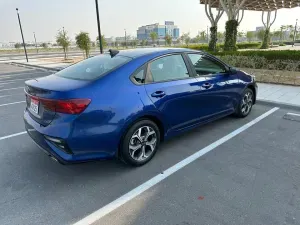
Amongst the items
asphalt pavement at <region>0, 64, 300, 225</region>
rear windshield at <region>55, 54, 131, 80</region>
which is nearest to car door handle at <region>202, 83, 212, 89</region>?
asphalt pavement at <region>0, 64, 300, 225</region>

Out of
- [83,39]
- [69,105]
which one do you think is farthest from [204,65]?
[83,39]

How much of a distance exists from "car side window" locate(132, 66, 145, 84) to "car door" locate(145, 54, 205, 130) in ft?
0.26

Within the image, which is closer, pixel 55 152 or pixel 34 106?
pixel 55 152

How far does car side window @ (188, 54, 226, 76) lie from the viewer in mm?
3763

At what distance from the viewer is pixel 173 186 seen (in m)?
2.71

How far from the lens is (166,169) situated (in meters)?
3.08

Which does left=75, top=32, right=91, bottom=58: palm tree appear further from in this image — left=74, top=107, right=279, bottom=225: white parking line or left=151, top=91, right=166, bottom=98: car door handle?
left=151, top=91, right=166, bottom=98: car door handle

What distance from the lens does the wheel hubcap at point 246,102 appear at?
15.9 ft

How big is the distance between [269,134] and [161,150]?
2025 millimetres

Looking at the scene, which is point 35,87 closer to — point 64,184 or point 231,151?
point 64,184

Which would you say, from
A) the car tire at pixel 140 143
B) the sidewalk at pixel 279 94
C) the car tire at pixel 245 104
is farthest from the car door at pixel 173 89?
the sidewalk at pixel 279 94

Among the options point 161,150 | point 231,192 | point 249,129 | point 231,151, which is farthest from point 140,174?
point 249,129

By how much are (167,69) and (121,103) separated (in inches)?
40.0

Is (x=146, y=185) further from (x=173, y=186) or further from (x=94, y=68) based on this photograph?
(x=94, y=68)
